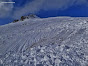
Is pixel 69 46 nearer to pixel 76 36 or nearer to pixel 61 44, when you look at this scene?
pixel 61 44

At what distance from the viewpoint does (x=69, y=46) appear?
7.75 feet

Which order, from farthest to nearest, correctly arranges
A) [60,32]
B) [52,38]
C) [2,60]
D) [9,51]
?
[60,32], [52,38], [9,51], [2,60]

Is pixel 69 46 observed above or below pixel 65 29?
below

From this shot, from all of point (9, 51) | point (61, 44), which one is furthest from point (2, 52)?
point (61, 44)

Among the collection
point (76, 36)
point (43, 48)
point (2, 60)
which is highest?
point (76, 36)

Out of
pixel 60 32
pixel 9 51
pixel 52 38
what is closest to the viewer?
pixel 9 51

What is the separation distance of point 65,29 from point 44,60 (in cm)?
155

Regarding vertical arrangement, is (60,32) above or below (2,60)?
above

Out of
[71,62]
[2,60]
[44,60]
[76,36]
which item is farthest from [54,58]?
[2,60]

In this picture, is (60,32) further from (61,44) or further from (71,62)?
(71,62)

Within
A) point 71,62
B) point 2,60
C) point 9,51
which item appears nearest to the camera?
point 71,62

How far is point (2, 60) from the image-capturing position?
2.35 metres

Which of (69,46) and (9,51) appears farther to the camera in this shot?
(9,51)

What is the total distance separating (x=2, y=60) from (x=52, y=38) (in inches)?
61.3
